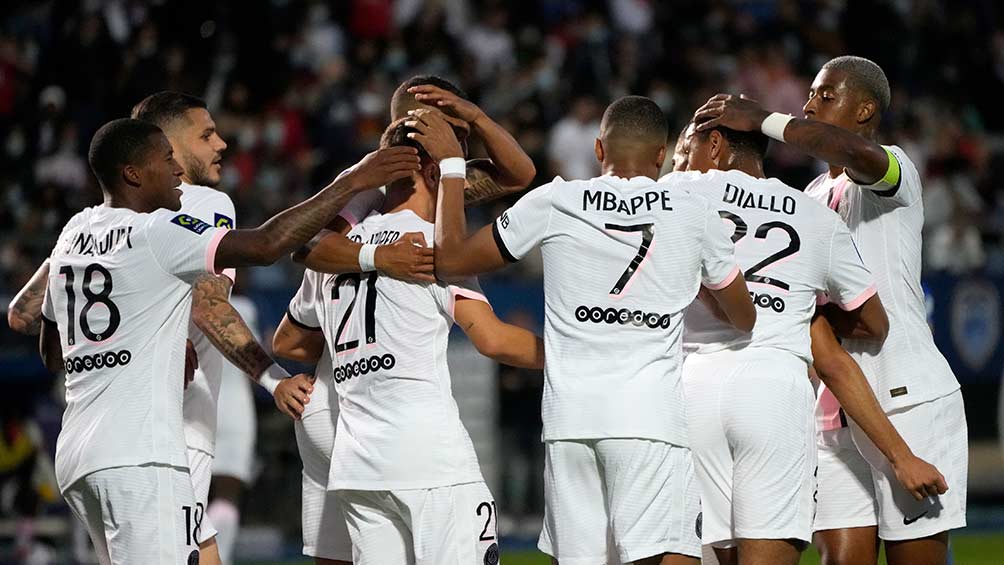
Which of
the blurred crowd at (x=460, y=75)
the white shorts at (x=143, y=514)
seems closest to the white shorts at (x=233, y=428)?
the white shorts at (x=143, y=514)

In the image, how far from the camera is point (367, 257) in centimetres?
585

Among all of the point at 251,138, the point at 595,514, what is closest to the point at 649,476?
the point at 595,514

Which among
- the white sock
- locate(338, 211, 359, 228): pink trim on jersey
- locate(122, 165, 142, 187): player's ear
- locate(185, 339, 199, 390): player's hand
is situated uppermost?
locate(122, 165, 142, 187): player's ear

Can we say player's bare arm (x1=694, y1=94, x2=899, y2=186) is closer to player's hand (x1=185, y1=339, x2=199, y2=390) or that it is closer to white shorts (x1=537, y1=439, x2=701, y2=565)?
white shorts (x1=537, y1=439, x2=701, y2=565)

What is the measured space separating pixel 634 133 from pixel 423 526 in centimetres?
174

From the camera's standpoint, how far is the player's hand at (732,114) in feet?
20.8

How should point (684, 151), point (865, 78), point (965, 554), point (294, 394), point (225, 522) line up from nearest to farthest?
point (294, 394) → point (684, 151) → point (865, 78) → point (225, 522) → point (965, 554)

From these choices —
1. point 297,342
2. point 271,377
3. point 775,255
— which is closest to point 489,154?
point 297,342

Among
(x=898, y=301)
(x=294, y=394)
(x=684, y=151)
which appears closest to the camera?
(x=294, y=394)

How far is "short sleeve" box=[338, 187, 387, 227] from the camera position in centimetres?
620

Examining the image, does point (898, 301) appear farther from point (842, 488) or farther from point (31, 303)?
point (31, 303)

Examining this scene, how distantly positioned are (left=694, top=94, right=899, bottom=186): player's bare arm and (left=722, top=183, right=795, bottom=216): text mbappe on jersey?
25 cm

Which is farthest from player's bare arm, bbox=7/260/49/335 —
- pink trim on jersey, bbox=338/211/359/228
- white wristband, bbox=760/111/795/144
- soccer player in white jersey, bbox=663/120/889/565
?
white wristband, bbox=760/111/795/144

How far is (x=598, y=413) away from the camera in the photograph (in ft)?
18.5
